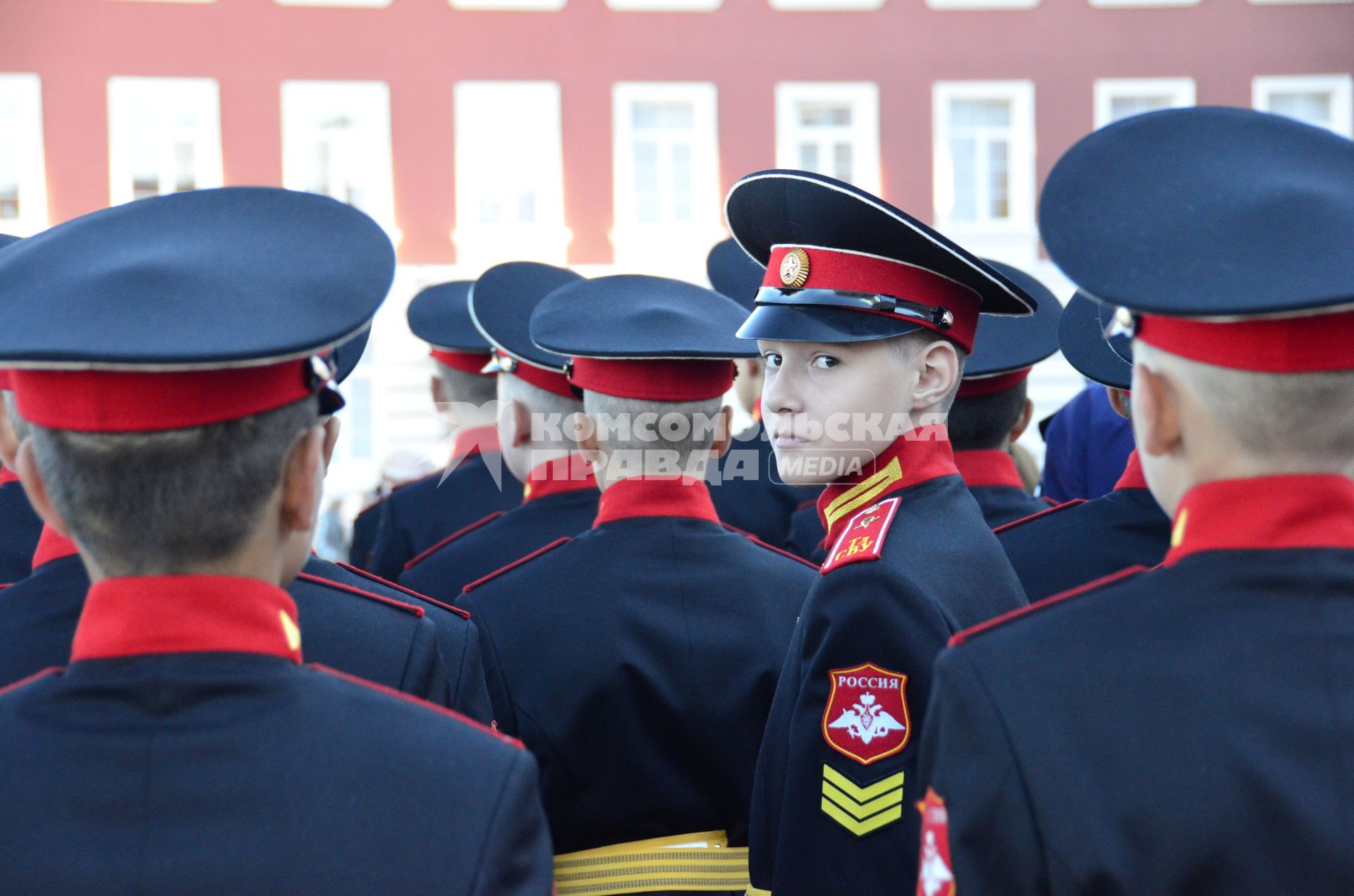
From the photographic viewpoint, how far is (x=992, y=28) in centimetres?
1973

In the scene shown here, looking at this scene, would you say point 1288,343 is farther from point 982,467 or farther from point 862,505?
point 982,467

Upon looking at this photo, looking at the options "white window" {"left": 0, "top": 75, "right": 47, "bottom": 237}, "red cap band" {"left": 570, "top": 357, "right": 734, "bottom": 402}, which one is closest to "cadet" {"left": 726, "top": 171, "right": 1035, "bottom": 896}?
"red cap band" {"left": 570, "top": 357, "right": 734, "bottom": 402}

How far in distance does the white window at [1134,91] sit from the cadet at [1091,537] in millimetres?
17389

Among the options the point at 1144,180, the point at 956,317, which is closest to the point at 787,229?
the point at 956,317

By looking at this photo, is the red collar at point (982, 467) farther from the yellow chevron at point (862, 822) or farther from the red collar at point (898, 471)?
the yellow chevron at point (862, 822)

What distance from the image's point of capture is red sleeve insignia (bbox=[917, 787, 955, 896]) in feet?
5.17

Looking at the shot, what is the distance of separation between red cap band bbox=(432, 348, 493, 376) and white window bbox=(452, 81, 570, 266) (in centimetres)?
1361

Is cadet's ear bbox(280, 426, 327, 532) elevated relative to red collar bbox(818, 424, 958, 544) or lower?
elevated

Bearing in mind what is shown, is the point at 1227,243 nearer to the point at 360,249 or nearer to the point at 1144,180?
the point at 1144,180

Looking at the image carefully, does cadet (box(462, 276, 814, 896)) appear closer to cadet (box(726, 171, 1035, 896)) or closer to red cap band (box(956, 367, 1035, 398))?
cadet (box(726, 171, 1035, 896))

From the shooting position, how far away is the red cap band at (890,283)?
271 centimetres

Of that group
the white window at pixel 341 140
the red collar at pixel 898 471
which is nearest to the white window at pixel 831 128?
the white window at pixel 341 140

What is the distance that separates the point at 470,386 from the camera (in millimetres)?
5590

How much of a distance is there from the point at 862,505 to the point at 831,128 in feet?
58.3
